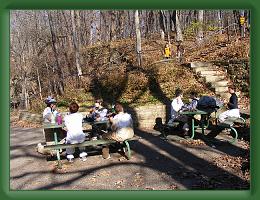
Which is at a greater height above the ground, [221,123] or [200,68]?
[200,68]

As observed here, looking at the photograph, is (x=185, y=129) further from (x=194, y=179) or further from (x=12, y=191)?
(x=12, y=191)

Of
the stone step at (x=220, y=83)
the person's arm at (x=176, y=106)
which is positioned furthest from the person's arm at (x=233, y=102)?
the stone step at (x=220, y=83)

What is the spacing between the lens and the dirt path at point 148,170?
19.4ft

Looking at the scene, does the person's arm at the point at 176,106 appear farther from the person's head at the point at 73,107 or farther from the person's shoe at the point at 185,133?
the person's head at the point at 73,107

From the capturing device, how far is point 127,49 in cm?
2259

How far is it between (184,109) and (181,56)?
8.62 meters

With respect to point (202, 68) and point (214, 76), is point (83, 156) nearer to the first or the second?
point (214, 76)

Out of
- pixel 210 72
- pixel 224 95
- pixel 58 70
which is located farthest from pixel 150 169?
pixel 58 70

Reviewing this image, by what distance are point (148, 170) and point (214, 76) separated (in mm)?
8435

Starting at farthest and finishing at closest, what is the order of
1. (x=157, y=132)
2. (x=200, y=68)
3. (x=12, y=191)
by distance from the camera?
(x=200, y=68) < (x=157, y=132) < (x=12, y=191)

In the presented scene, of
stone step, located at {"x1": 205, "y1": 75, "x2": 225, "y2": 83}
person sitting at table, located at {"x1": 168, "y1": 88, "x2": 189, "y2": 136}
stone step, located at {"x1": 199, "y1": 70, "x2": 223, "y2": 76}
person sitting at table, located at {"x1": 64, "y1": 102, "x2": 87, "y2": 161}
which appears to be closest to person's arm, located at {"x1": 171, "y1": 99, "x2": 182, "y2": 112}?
person sitting at table, located at {"x1": 168, "y1": 88, "x2": 189, "y2": 136}

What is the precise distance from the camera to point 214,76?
14.4 metres

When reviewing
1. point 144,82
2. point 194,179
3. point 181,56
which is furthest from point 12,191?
point 181,56

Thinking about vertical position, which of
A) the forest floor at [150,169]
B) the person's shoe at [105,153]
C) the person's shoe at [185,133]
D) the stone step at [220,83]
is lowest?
the forest floor at [150,169]
